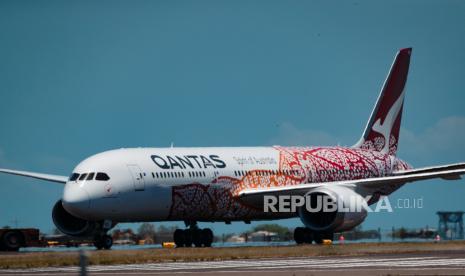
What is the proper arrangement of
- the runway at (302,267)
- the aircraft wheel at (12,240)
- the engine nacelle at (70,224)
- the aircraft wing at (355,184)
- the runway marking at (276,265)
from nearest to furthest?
the runway at (302,267) → the runway marking at (276,265) → the aircraft wheel at (12,240) → the engine nacelle at (70,224) → the aircraft wing at (355,184)

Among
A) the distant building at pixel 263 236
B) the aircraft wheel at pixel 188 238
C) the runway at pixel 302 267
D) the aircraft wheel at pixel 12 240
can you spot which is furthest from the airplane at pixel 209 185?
the runway at pixel 302 267

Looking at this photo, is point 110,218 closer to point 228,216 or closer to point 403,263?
point 228,216

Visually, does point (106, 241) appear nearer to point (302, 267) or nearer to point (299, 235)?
point (299, 235)

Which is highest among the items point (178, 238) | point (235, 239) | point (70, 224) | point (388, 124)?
point (388, 124)

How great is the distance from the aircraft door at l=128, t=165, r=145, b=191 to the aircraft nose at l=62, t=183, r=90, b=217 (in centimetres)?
223

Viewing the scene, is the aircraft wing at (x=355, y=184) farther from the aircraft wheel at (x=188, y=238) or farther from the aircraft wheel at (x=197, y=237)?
the aircraft wheel at (x=188, y=238)

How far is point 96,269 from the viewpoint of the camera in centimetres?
2611

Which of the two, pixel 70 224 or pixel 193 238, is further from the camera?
pixel 193 238

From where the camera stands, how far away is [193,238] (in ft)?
147

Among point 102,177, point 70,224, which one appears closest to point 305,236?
point 70,224

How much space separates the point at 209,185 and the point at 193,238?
2.43 m

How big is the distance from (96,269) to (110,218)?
15.1 m

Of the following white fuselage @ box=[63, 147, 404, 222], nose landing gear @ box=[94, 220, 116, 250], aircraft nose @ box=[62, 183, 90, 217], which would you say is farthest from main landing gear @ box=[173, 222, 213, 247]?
aircraft nose @ box=[62, 183, 90, 217]

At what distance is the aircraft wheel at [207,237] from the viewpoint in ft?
147
